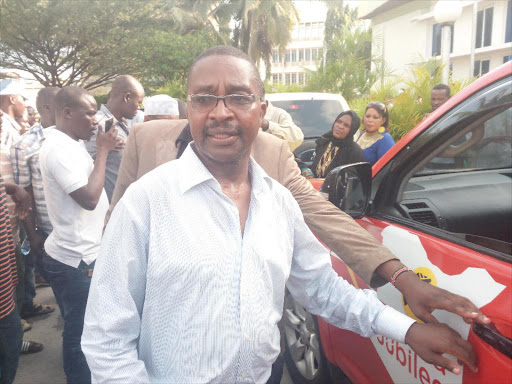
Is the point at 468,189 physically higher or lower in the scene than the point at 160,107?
lower

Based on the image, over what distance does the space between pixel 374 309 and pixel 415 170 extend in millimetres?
710

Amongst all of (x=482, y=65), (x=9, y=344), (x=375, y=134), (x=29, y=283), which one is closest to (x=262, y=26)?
(x=482, y=65)

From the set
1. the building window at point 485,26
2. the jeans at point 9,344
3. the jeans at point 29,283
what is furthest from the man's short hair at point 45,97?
the building window at point 485,26

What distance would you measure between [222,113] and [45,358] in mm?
3075

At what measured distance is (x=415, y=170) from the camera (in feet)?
6.24

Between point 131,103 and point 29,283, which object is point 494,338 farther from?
point 29,283

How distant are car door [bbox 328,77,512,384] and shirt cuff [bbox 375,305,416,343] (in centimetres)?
11

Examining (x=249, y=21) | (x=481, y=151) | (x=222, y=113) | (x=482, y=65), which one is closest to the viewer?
(x=222, y=113)

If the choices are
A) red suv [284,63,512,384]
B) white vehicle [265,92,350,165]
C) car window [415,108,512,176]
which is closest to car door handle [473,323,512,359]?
red suv [284,63,512,384]

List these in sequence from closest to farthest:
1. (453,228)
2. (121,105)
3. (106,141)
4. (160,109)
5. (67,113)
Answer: (453,228) < (67,113) < (106,141) < (121,105) < (160,109)

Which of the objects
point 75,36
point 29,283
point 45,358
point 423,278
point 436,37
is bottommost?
point 45,358

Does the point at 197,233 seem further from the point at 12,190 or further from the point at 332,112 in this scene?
the point at 332,112

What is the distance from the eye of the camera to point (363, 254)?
1673 mm

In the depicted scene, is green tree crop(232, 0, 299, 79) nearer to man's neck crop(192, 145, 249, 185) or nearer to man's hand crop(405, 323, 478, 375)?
man's neck crop(192, 145, 249, 185)
